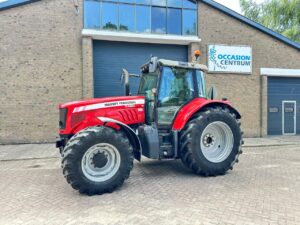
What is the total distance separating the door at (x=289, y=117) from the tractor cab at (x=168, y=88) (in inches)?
409

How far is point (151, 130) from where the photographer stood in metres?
5.68

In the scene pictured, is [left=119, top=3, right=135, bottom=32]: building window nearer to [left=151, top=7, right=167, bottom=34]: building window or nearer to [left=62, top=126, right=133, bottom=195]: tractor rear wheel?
[left=151, top=7, right=167, bottom=34]: building window

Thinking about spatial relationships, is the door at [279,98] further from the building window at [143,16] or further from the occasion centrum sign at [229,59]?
the building window at [143,16]

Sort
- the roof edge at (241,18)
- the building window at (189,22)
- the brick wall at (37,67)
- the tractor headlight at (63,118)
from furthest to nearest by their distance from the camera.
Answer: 1. the roof edge at (241,18)
2. the building window at (189,22)
3. the brick wall at (37,67)
4. the tractor headlight at (63,118)

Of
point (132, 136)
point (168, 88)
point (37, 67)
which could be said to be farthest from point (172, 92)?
point (37, 67)

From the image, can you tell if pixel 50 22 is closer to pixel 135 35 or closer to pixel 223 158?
pixel 135 35

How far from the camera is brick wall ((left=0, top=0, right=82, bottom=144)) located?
37.6ft

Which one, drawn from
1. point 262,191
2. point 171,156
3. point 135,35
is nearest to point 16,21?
point 135,35

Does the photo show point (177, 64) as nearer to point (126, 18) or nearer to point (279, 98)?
point (126, 18)

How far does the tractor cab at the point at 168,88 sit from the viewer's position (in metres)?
5.93

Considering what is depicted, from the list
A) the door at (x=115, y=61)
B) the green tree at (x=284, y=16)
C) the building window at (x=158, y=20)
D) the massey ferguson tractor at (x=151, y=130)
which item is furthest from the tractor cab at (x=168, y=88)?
the green tree at (x=284, y=16)

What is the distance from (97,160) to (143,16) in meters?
9.56

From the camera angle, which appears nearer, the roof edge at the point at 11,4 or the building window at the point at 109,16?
the roof edge at the point at 11,4

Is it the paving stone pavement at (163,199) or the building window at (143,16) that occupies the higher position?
the building window at (143,16)
